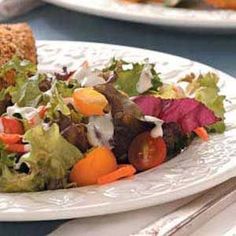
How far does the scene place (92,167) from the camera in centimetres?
125

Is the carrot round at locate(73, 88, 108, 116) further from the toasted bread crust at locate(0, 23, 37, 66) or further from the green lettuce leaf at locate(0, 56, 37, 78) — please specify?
the toasted bread crust at locate(0, 23, 37, 66)

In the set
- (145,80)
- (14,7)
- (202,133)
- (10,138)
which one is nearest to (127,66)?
(145,80)

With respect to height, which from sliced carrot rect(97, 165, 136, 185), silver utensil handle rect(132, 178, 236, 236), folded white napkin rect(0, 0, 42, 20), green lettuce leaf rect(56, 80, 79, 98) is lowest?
silver utensil handle rect(132, 178, 236, 236)

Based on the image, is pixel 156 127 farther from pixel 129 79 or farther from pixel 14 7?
pixel 14 7

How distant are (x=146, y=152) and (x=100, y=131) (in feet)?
0.24

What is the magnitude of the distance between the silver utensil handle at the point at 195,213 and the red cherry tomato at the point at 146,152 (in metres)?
0.11

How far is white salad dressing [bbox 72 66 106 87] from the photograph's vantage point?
1388 mm

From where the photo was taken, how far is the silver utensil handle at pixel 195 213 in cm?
109

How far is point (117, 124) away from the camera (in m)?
1.32

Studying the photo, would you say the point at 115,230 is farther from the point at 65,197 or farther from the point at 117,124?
the point at 117,124

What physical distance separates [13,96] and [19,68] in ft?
0.27

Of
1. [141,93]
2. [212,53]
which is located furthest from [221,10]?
[141,93]

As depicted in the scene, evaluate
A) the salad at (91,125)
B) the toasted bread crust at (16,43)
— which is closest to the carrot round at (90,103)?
the salad at (91,125)

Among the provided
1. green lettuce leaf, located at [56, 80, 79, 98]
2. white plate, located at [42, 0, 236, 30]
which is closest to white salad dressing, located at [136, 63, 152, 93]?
green lettuce leaf, located at [56, 80, 79, 98]
